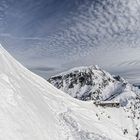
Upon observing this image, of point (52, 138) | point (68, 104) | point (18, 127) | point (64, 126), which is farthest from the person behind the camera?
point (68, 104)

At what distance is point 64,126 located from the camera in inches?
756

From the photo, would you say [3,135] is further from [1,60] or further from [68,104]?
[68,104]

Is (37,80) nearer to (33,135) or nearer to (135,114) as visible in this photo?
(33,135)

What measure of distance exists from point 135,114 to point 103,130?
56.6ft

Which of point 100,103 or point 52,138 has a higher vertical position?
point 100,103

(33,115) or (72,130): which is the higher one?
(33,115)

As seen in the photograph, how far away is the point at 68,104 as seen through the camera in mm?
24828

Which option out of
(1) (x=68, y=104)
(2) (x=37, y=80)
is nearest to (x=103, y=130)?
(1) (x=68, y=104)

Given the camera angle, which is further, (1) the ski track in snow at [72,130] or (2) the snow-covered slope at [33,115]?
(1) the ski track in snow at [72,130]

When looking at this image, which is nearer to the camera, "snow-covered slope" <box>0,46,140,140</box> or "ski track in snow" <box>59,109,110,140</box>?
"snow-covered slope" <box>0,46,140,140</box>

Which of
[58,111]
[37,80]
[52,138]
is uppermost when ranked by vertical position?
[37,80]

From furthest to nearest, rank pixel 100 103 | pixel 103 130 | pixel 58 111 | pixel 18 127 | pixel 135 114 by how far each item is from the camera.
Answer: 1. pixel 135 114
2. pixel 100 103
3. pixel 103 130
4. pixel 58 111
5. pixel 18 127

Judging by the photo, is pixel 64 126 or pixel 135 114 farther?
pixel 135 114

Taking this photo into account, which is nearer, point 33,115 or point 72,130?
point 33,115
